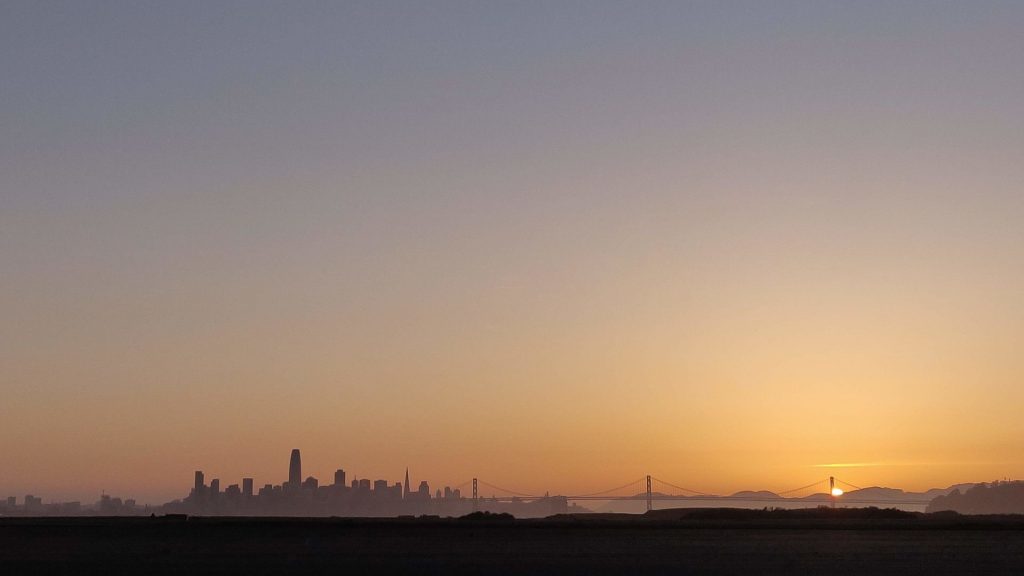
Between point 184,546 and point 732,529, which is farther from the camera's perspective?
point 732,529

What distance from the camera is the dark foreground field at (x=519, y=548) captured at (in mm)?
28859

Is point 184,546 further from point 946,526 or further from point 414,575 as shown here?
point 946,526

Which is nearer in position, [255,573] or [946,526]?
[255,573]

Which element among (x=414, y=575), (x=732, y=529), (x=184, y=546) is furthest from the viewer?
(x=732, y=529)

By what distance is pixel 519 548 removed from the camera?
34875 millimetres

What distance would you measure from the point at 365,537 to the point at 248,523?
12.9 m

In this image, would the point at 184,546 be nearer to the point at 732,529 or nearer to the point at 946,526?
the point at 732,529

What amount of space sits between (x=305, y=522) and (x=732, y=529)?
69.1 ft

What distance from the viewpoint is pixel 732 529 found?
45938mm

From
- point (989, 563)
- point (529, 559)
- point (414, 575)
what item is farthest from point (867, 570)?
point (414, 575)

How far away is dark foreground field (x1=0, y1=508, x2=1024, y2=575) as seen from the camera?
1136 inches

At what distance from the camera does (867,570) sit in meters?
28.1

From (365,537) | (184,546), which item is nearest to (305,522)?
(365,537)

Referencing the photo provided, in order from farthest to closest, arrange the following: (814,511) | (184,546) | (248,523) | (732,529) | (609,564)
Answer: (814,511) → (248,523) → (732,529) → (184,546) → (609,564)
